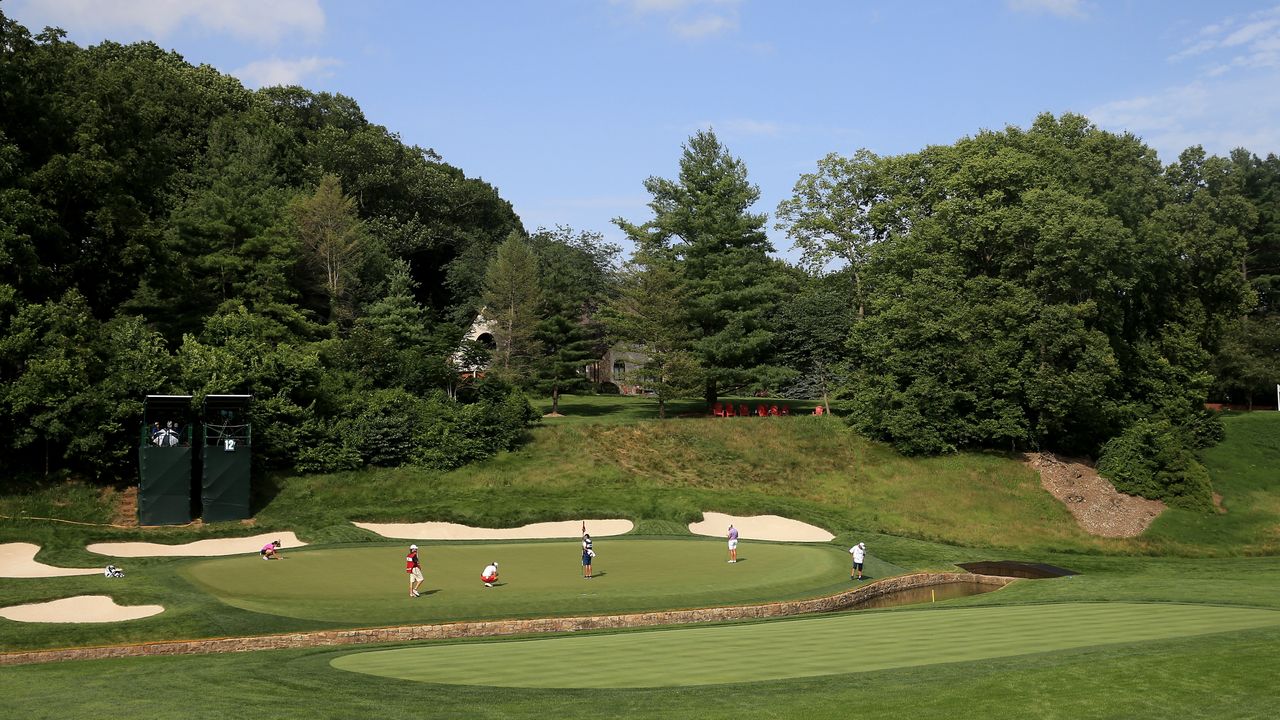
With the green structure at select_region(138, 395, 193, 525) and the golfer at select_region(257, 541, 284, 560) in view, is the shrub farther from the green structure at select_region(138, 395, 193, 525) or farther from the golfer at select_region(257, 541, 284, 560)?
the green structure at select_region(138, 395, 193, 525)

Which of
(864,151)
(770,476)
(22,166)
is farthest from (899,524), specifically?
(22,166)

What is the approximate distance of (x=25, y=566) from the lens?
34.3 meters

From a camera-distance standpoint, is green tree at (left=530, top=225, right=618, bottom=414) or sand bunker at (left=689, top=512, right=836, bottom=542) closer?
sand bunker at (left=689, top=512, right=836, bottom=542)

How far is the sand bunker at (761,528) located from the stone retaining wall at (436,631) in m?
13.0

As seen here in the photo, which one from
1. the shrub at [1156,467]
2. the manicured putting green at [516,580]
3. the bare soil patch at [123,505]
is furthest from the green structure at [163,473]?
the shrub at [1156,467]

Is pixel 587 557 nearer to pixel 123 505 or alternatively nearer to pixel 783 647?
pixel 783 647

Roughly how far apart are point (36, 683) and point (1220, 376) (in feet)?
276

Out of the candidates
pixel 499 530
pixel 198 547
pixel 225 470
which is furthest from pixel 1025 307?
pixel 198 547

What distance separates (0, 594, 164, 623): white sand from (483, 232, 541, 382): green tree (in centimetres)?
4118

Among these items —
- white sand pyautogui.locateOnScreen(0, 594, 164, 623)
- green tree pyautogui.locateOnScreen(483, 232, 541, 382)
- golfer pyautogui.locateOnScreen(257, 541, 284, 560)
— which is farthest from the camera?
green tree pyautogui.locateOnScreen(483, 232, 541, 382)

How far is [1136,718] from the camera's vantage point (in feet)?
49.4

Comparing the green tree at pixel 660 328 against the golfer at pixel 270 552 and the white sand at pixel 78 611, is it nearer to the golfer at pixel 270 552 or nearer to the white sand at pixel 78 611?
the golfer at pixel 270 552

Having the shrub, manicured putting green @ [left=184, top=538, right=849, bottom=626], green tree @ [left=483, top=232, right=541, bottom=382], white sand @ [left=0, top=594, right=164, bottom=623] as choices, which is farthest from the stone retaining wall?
green tree @ [left=483, top=232, right=541, bottom=382]

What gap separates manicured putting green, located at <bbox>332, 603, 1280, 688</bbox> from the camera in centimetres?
1923
